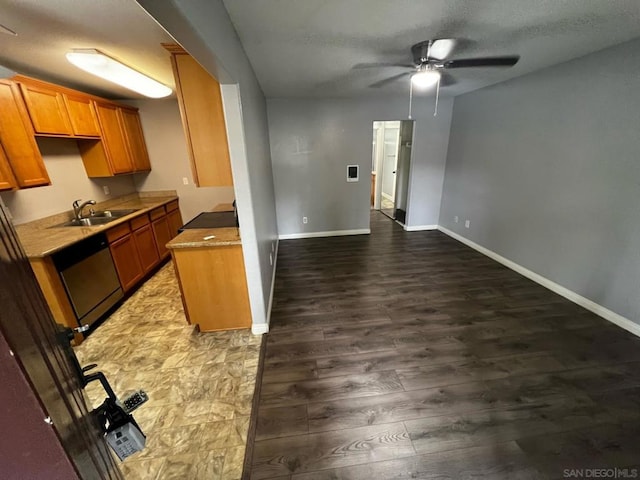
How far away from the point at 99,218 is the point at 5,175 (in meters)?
1.04

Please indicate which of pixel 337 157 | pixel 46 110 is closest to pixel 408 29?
pixel 337 157

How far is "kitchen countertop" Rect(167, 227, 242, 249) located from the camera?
2096 millimetres

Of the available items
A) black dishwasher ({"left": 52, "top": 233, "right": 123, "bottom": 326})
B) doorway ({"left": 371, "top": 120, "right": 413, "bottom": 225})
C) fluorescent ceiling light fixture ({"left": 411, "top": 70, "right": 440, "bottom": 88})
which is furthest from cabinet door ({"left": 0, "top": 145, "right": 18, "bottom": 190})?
doorway ({"left": 371, "top": 120, "right": 413, "bottom": 225})

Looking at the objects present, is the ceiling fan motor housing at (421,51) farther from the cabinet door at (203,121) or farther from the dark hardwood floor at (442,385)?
the dark hardwood floor at (442,385)

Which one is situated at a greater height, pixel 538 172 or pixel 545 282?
pixel 538 172

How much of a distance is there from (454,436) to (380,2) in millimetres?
2580

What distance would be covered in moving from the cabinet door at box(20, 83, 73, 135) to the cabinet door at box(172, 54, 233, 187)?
1520 mm

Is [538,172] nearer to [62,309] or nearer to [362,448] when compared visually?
[362,448]

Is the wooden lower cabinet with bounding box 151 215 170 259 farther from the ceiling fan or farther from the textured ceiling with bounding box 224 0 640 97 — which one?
the ceiling fan

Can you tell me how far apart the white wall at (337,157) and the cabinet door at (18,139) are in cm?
271

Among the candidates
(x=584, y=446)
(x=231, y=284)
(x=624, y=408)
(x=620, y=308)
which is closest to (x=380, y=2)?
(x=231, y=284)

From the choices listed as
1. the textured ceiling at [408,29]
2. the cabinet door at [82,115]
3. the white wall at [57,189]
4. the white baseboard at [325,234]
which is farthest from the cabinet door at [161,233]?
the textured ceiling at [408,29]

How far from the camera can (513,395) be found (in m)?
1.68

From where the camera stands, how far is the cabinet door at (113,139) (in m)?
3.06
